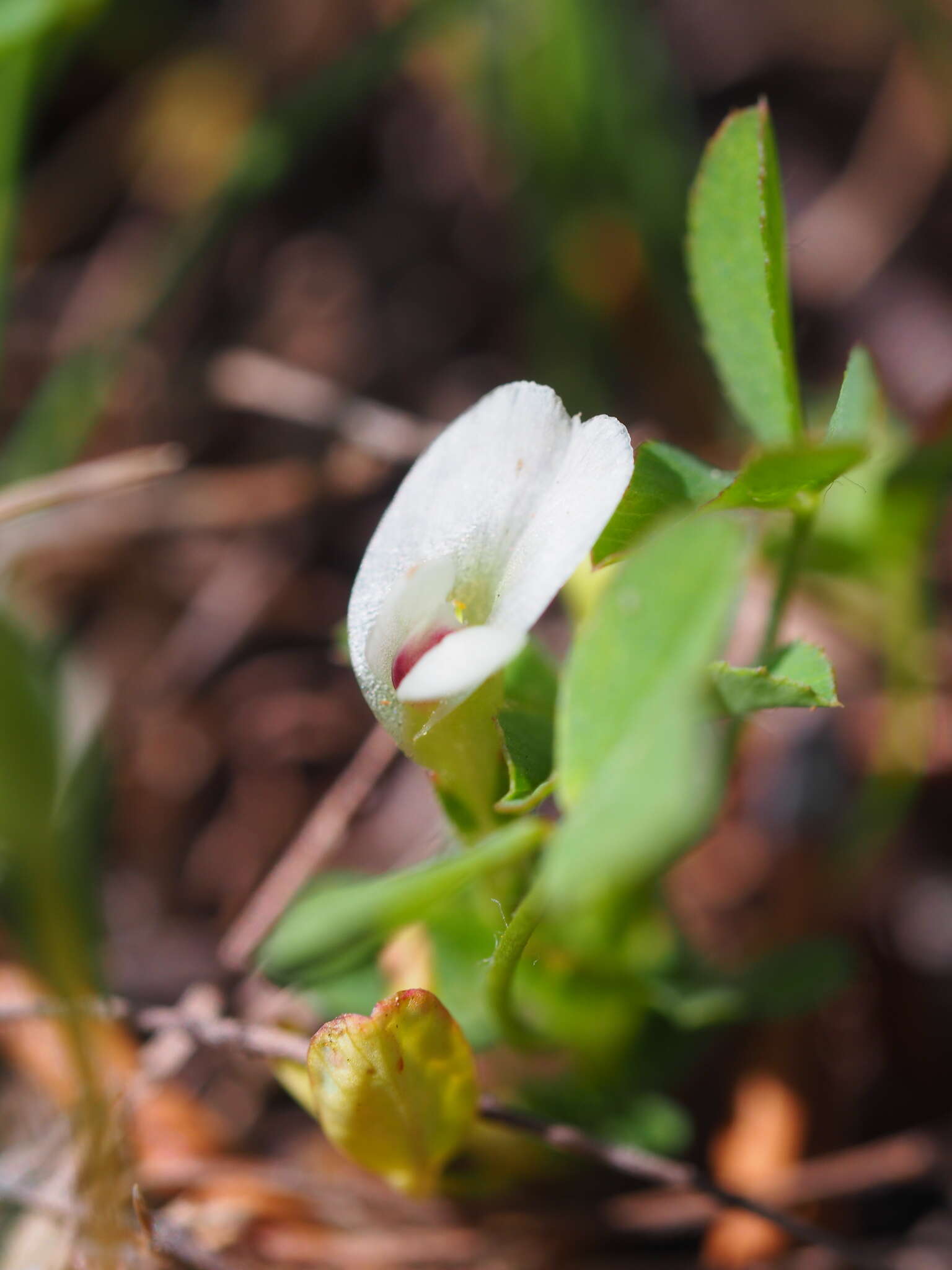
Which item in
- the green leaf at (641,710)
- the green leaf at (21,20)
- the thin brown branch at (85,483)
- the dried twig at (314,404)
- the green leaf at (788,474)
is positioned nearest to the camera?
the green leaf at (641,710)

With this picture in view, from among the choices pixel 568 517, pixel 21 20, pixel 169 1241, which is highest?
pixel 21 20

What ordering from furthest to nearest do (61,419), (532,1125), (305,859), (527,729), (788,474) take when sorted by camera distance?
(61,419) → (305,859) → (532,1125) → (527,729) → (788,474)

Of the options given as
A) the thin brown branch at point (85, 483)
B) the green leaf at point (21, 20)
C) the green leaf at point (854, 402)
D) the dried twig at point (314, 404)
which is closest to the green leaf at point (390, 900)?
the green leaf at point (854, 402)

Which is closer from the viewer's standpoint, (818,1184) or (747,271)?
(747,271)

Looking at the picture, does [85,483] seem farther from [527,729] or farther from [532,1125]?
[532,1125]

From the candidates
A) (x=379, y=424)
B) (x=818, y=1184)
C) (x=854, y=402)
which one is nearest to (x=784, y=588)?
(x=854, y=402)

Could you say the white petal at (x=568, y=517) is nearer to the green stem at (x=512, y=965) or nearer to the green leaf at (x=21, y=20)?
the green stem at (x=512, y=965)
